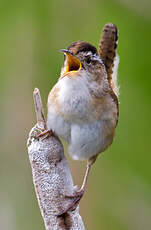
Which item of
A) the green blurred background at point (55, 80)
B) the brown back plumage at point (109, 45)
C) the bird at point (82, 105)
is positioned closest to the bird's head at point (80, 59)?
the bird at point (82, 105)

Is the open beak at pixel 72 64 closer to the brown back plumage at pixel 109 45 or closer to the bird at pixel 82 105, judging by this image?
the bird at pixel 82 105

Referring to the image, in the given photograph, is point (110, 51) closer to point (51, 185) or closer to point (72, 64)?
point (72, 64)

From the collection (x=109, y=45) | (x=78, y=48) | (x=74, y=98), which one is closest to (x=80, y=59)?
(x=78, y=48)

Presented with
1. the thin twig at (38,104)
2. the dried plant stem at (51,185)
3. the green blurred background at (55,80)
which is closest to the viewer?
the dried plant stem at (51,185)

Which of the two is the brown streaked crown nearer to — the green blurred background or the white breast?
the white breast
